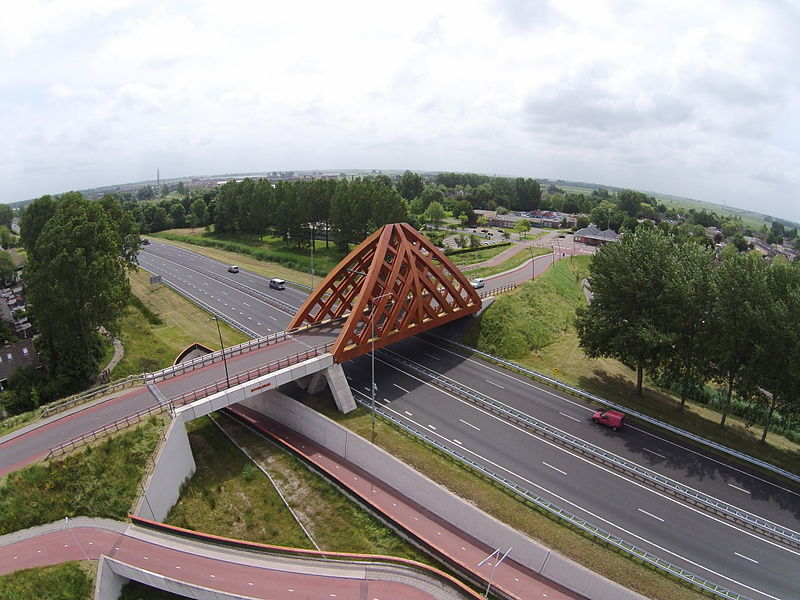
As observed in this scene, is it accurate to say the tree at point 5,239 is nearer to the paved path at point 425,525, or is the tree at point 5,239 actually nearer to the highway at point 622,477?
the paved path at point 425,525

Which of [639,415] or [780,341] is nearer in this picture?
[780,341]

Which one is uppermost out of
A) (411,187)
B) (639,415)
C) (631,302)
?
(411,187)

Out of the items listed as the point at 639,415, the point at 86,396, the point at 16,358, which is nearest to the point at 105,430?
the point at 86,396

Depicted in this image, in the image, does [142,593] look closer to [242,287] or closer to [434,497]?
[434,497]

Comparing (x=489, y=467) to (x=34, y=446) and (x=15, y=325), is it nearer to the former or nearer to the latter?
(x=34, y=446)

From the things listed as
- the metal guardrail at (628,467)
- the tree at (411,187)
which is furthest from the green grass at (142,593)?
the tree at (411,187)

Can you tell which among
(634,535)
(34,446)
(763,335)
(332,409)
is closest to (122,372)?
(34,446)
